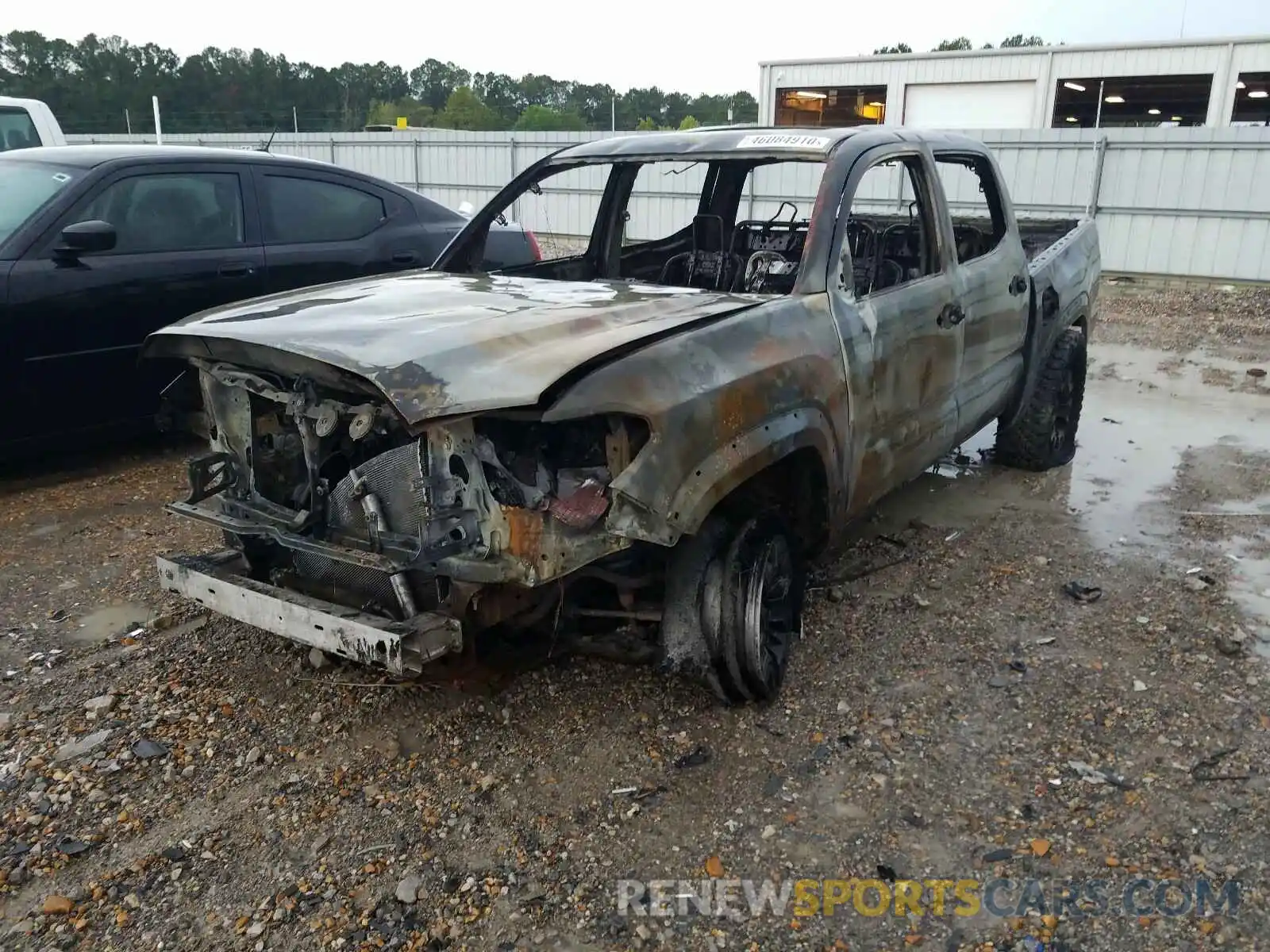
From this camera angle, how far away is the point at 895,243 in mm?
5102

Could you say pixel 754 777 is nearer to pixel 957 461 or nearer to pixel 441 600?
pixel 441 600

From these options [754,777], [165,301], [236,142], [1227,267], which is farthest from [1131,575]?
[236,142]

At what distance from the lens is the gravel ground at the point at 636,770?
2.44m

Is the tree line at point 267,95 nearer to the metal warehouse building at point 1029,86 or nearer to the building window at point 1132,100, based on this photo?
the metal warehouse building at point 1029,86

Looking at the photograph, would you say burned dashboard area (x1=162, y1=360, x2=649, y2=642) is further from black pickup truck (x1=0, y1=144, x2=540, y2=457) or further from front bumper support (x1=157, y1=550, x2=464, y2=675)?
black pickup truck (x1=0, y1=144, x2=540, y2=457)

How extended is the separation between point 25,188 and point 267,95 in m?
59.2

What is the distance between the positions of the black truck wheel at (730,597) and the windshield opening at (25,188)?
3.95 metres

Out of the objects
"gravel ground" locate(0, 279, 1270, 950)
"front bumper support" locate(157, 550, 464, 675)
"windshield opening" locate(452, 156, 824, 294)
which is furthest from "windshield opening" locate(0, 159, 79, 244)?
"front bumper support" locate(157, 550, 464, 675)

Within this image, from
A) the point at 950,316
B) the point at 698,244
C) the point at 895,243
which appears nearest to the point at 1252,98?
the point at 895,243

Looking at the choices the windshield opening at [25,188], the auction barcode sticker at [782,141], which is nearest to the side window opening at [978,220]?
the auction barcode sticker at [782,141]

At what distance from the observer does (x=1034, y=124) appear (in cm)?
2619

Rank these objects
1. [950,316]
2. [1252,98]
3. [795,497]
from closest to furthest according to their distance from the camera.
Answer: [795,497]
[950,316]
[1252,98]

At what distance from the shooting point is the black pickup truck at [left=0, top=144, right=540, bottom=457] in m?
4.88
